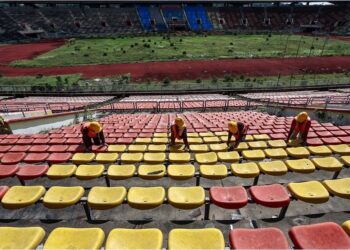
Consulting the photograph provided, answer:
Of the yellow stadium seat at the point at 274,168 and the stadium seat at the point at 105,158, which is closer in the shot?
the yellow stadium seat at the point at 274,168

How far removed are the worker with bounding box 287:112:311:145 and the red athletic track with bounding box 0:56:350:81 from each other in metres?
26.8

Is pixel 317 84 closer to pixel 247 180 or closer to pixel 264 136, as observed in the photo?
pixel 264 136

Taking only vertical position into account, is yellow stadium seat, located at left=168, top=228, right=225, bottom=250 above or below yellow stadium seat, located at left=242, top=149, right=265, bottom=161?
above

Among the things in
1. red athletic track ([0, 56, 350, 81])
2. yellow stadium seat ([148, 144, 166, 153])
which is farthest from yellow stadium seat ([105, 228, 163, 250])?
red athletic track ([0, 56, 350, 81])

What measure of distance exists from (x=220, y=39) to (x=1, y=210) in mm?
62570

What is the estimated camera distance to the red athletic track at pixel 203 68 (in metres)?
35.8

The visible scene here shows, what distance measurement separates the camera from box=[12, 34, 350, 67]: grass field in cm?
4438

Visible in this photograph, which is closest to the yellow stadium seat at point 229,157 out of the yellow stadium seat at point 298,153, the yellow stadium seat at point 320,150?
the yellow stadium seat at point 298,153

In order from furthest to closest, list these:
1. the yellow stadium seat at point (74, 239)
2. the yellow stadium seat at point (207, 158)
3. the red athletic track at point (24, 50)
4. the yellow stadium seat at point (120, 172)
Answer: the red athletic track at point (24, 50) → the yellow stadium seat at point (207, 158) → the yellow stadium seat at point (120, 172) → the yellow stadium seat at point (74, 239)

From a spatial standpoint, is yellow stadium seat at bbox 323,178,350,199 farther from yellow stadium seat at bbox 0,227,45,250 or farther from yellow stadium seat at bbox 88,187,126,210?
yellow stadium seat at bbox 0,227,45,250

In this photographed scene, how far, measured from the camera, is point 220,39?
6166cm

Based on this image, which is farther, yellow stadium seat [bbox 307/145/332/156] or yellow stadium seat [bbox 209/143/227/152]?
yellow stadium seat [bbox 209/143/227/152]

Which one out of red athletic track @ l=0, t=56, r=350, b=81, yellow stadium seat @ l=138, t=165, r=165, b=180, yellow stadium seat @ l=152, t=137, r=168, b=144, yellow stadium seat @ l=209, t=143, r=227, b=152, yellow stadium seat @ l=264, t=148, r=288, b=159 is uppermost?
yellow stadium seat @ l=138, t=165, r=165, b=180

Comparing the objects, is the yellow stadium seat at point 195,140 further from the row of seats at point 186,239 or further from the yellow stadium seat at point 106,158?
the row of seats at point 186,239
